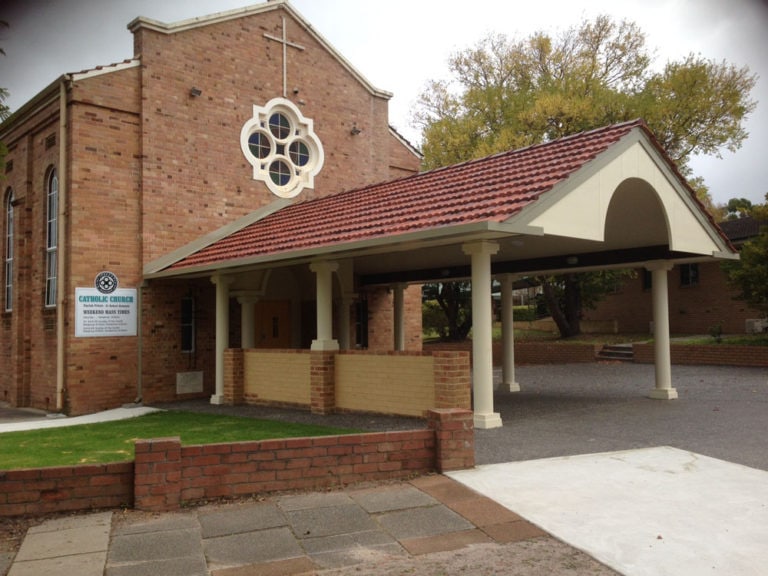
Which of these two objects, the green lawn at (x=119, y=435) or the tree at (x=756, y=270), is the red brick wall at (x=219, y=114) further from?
the tree at (x=756, y=270)

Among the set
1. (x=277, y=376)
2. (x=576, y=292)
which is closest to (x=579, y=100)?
(x=576, y=292)

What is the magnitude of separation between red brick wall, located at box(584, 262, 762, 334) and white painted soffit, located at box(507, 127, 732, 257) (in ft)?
57.9

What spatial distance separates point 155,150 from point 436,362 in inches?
355

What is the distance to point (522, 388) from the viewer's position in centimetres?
1678

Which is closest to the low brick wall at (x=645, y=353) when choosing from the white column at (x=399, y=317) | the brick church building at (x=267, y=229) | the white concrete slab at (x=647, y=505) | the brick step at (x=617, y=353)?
the brick step at (x=617, y=353)

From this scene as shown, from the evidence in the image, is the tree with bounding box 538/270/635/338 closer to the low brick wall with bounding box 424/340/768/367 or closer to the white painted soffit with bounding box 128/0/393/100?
the low brick wall with bounding box 424/340/768/367

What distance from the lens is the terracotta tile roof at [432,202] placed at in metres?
10.1

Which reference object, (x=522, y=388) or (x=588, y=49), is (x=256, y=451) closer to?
(x=522, y=388)

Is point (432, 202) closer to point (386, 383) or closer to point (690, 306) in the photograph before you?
point (386, 383)

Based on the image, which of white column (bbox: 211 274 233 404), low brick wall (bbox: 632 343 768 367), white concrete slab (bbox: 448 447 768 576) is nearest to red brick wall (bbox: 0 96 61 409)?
white column (bbox: 211 274 233 404)

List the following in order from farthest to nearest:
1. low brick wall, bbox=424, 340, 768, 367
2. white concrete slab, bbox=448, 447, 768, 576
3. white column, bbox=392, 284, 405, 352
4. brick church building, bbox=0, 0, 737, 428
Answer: low brick wall, bbox=424, 340, 768, 367 → white column, bbox=392, 284, 405, 352 → brick church building, bbox=0, 0, 737, 428 → white concrete slab, bbox=448, 447, 768, 576

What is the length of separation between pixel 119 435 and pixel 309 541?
638cm

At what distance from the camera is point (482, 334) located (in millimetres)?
10180

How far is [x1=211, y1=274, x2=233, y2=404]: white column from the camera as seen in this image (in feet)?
48.1
